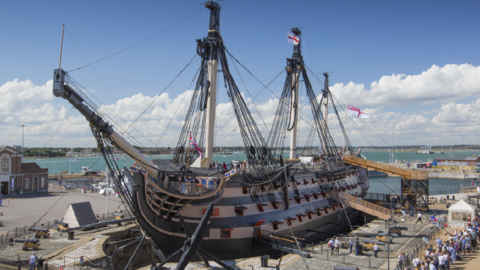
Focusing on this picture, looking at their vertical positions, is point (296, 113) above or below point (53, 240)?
above

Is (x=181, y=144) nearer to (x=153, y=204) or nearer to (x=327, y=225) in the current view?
(x=153, y=204)

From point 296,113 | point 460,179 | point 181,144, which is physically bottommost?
point 460,179

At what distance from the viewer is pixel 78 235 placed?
24.5m

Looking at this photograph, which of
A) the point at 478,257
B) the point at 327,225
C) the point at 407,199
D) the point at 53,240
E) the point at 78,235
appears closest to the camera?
the point at 478,257

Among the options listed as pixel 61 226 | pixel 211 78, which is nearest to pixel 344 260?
pixel 211 78

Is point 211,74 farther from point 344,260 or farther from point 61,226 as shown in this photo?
point 61,226

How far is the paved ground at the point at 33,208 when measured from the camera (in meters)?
28.6

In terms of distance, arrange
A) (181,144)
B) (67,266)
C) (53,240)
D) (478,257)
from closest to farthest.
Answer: (67,266)
(478,257)
(53,240)
(181,144)

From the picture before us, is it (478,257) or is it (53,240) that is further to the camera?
(53,240)

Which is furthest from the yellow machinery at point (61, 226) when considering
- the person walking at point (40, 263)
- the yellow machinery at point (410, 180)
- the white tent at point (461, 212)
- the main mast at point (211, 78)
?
the white tent at point (461, 212)

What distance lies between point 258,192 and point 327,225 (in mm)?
10759

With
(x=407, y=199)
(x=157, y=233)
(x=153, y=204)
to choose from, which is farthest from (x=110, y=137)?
(x=407, y=199)

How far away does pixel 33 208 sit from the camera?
34688 millimetres

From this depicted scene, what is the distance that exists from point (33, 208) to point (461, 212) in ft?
132
